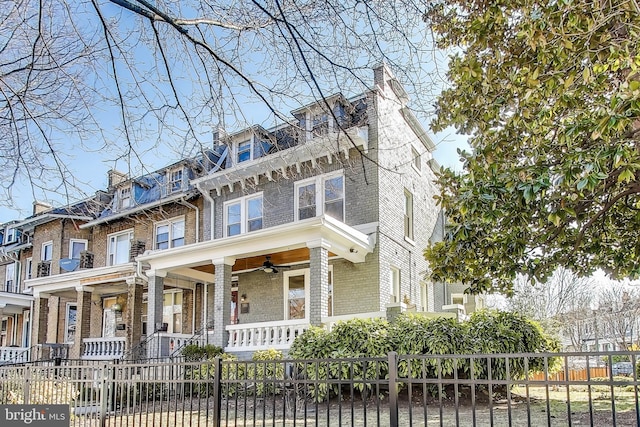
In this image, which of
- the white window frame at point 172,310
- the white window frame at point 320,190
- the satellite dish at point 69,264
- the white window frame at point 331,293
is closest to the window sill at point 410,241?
the white window frame at point 320,190

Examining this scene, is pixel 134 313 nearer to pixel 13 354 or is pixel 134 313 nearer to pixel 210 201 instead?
pixel 210 201

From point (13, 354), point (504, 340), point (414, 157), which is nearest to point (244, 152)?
point (414, 157)

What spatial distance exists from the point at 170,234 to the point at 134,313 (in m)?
3.63

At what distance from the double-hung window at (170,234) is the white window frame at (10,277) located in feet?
37.8

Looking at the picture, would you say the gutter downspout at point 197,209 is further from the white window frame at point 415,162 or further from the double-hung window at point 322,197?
the white window frame at point 415,162

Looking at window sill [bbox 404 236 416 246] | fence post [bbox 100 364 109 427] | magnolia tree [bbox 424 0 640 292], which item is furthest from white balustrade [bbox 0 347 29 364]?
magnolia tree [bbox 424 0 640 292]

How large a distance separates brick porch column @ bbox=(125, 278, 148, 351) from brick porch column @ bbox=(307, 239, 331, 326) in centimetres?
767

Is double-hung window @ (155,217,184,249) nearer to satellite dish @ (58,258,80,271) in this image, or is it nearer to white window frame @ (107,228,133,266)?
white window frame @ (107,228,133,266)

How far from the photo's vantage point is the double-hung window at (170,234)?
19.9m

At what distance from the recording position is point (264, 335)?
1395 centimetres

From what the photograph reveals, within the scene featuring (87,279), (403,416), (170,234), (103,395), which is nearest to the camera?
(103,395)

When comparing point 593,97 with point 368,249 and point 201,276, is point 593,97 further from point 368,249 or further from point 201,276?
point 201,276

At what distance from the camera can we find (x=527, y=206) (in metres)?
6.66

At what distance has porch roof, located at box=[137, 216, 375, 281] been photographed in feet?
42.4
